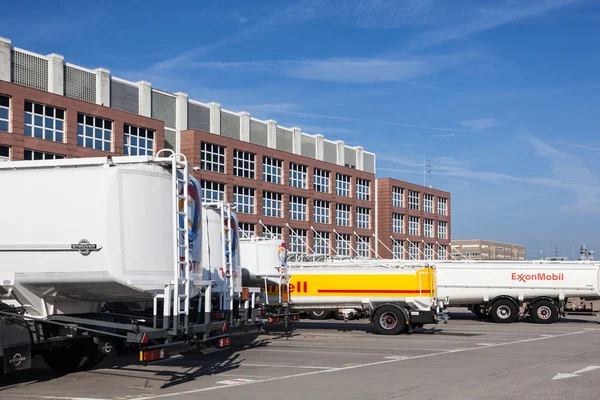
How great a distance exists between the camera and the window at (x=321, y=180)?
225ft

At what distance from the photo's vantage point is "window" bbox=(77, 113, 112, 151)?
45625 mm

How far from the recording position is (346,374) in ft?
49.9

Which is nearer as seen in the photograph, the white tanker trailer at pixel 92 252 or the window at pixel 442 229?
the white tanker trailer at pixel 92 252

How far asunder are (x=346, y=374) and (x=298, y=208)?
167ft

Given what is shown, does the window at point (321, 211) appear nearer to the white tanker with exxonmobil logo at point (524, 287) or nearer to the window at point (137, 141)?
the window at point (137, 141)

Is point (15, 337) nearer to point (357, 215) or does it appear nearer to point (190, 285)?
point (190, 285)

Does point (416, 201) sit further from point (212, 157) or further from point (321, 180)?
point (212, 157)

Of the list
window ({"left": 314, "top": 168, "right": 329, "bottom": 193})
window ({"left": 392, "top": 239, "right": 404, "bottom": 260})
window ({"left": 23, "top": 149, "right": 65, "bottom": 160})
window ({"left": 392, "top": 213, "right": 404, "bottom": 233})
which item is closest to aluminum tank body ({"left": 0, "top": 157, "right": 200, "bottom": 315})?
window ({"left": 23, "top": 149, "right": 65, "bottom": 160})

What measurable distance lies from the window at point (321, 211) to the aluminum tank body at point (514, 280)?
3254 cm

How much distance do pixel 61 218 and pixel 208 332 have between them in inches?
139

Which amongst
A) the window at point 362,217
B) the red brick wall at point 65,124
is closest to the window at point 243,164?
the red brick wall at point 65,124

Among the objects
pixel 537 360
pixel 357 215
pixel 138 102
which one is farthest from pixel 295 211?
pixel 537 360

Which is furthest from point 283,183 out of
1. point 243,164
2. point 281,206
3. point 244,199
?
point 244,199

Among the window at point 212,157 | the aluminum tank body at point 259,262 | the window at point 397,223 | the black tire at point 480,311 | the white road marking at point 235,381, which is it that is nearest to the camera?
the white road marking at point 235,381
